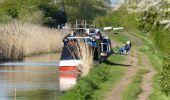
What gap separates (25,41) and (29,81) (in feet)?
63.2

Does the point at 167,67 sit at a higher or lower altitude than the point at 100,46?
higher

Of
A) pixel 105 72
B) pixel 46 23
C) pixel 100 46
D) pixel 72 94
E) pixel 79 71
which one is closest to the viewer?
pixel 72 94

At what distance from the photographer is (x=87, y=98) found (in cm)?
1959

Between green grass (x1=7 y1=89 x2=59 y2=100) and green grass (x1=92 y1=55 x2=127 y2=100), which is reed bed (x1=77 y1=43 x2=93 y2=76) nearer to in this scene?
green grass (x1=92 y1=55 x2=127 y2=100)

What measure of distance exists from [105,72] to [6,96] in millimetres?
7689

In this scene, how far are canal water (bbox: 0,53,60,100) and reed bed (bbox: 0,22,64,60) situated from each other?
12.3ft

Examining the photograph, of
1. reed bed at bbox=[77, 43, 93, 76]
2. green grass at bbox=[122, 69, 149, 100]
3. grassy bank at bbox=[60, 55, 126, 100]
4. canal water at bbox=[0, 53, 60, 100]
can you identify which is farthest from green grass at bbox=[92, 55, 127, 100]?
canal water at bbox=[0, 53, 60, 100]

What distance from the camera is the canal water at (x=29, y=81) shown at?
24.3 m

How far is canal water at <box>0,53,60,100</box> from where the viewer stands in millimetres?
24303

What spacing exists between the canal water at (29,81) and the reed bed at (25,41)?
3.75 metres

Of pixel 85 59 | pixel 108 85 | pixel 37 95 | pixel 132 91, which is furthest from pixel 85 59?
pixel 132 91

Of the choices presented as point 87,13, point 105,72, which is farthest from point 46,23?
point 105,72

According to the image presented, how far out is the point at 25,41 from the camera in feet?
162

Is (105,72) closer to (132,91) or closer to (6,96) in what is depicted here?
(6,96)
